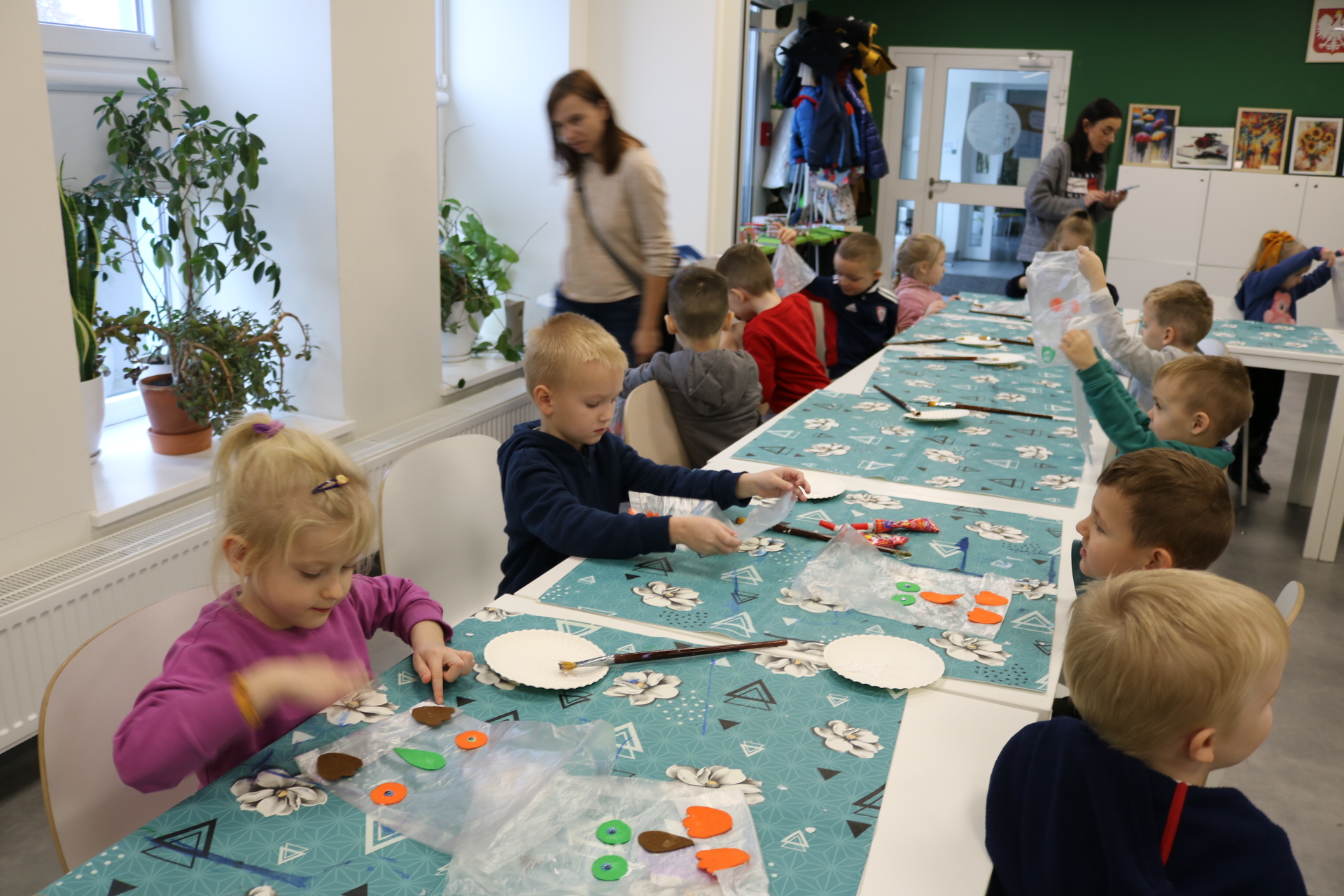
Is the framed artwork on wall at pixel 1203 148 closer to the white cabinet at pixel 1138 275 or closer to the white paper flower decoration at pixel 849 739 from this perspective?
the white cabinet at pixel 1138 275

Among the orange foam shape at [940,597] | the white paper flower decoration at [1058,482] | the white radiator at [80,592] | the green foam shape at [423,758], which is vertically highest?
the white paper flower decoration at [1058,482]

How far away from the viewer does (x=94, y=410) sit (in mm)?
2494

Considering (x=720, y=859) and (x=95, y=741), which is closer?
(x=720, y=859)

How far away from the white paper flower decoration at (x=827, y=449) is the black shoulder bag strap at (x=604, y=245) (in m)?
0.91

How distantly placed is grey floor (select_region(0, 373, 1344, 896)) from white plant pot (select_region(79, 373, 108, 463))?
711mm

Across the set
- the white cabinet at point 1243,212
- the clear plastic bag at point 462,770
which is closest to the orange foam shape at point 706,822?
the clear plastic bag at point 462,770

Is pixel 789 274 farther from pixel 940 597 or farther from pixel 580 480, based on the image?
pixel 940 597

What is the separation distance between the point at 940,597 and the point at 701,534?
0.37m

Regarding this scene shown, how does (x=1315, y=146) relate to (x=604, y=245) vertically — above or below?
above

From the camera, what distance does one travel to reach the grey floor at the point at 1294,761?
1.99 metres

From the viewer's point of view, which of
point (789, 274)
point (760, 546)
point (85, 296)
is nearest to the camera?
point (760, 546)

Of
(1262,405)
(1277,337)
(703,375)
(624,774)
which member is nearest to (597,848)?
(624,774)

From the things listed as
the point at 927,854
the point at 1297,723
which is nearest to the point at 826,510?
the point at 927,854

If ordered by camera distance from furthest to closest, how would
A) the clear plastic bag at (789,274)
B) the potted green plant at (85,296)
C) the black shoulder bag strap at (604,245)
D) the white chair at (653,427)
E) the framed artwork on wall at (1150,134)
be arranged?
the framed artwork on wall at (1150,134), the clear plastic bag at (789,274), the black shoulder bag strap at (604,245), the white chair at (653,427), the potted green plant at (85,296)
